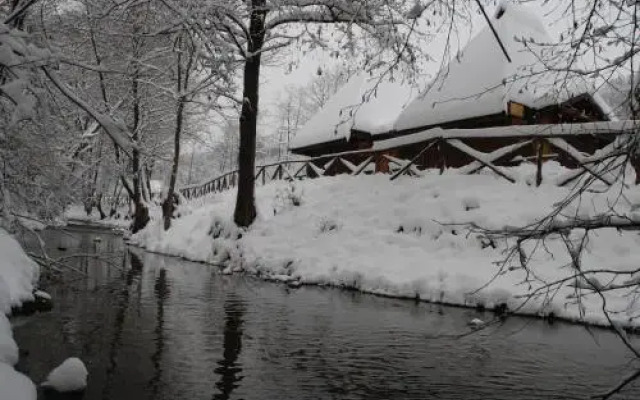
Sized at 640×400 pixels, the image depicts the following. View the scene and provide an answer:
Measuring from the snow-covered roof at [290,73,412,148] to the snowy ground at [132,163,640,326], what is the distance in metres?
5.12

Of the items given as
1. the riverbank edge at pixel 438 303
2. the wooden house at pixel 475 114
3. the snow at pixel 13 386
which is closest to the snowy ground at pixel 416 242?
the riverbank edge at pixel 438 303

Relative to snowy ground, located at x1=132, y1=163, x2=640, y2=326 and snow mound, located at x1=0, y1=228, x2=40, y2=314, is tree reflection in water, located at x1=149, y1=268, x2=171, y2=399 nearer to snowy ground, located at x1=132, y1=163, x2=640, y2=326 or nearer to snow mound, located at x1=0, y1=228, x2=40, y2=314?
snow mound, located at x1=0, y1=228, x2=40, y2=314

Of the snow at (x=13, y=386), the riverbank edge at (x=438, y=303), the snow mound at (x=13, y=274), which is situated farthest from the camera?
the riverbank edge at (x=438, y=303)

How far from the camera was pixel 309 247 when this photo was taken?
39.4 ft

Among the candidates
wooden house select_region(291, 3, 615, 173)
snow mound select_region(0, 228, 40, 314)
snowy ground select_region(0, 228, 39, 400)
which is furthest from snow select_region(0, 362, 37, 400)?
wooden house select_region(291, 3, 615, 173)

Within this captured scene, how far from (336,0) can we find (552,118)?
9.10 meters

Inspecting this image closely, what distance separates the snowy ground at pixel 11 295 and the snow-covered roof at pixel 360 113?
42.1ft

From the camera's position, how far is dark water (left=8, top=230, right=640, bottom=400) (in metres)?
4.36

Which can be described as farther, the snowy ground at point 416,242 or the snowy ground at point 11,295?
the snowy ground at point 416,242

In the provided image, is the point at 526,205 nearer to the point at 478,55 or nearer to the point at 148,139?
the point at 478,55

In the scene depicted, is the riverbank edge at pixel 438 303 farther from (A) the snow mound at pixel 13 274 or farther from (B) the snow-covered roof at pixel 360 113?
(B) the snow-covered roof at pixel 360 113

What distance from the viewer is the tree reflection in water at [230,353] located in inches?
167

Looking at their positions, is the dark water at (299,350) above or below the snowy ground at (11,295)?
below

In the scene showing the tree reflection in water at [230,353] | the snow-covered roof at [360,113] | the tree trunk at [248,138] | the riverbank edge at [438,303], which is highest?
the snow-covered roof at [360,113]
